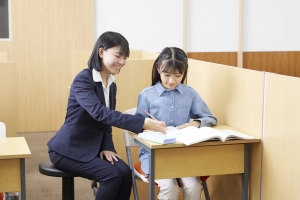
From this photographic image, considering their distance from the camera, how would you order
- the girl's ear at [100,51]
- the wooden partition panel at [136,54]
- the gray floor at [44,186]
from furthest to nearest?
1. the wooden partition panel at [136,54]
2. the gray floor at [44,186]
3. the girl's ear at [100,51]

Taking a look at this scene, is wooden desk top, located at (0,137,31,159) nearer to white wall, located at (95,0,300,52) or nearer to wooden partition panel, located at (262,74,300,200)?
wooden partition panel, located at (262,74,300,200)

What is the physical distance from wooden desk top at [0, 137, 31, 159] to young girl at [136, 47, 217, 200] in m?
0.69

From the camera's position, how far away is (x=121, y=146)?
3.56 metres

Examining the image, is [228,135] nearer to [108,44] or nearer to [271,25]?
[108,44]

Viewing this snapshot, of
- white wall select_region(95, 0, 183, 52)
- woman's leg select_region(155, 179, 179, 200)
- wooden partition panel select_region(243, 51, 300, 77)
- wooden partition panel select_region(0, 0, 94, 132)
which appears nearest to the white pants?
woman's leg select_region(155, 179, 179, 200)

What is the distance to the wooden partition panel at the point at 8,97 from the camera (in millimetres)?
3912

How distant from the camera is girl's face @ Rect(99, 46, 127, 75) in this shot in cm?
286

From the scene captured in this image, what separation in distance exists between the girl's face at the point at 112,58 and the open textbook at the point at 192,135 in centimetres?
37

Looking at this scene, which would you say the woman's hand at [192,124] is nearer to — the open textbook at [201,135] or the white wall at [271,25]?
the open textbook at [201,135]

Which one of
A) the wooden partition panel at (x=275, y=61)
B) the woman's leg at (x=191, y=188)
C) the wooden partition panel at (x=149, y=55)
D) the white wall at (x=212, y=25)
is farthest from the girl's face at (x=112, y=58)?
the wooden partition panel at (x=275, y=61)

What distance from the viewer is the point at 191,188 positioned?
115 inches

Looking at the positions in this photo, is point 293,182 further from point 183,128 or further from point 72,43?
point 72,43

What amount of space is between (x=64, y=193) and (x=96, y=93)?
1.87 ft

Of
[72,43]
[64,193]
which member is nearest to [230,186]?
[64,193]
